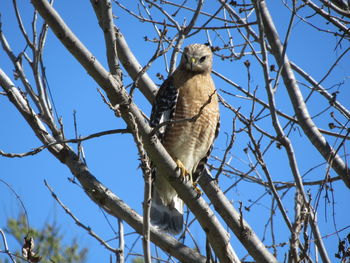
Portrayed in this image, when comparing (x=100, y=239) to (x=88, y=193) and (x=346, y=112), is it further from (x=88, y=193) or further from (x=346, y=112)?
(x=346, y=112)

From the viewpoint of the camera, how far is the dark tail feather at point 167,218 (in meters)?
4.76

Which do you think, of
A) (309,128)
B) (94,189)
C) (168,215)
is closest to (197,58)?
(168,215)

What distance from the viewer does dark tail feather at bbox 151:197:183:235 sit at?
4758 millimetres

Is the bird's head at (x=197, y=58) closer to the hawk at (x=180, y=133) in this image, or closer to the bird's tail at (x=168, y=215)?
the hawk at (x=180, y=133)

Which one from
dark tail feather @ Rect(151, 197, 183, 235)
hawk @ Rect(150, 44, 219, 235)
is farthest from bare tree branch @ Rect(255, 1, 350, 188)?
dark tail feather @ Rect(151, 197, 183, 235)

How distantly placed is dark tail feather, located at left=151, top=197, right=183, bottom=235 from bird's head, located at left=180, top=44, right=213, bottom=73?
1428 mm

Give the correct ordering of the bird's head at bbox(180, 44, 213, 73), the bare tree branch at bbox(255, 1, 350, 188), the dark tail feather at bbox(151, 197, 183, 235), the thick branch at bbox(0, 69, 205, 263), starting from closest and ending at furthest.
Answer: the bare tree branch at bbox(255, 1, 350, 188), the thick branch at bbox(0, 69, 205, 263), the dark tail feather at bbox(151, 197, 183, 235), the bird's head at bbox(180, 44, 213, 73)

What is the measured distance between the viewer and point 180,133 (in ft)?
16.4

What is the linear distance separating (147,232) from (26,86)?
81.2 inches

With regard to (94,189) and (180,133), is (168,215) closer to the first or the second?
(180,133)

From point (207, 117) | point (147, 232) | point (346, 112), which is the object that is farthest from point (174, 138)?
point (147, 232)

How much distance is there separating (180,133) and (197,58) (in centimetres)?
89

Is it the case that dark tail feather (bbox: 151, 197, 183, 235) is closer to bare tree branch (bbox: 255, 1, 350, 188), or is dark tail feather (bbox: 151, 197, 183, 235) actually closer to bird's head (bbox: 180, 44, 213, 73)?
bird's head (bbox: 180, 44, 213, 73)

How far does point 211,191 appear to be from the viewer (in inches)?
161
